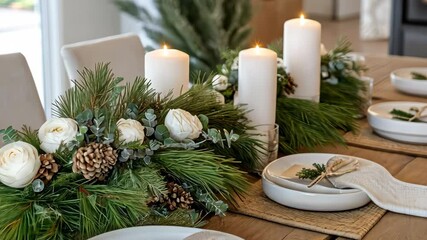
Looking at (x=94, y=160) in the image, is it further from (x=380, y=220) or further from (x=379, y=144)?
(x=379, y=144)

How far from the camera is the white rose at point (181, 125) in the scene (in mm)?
1438

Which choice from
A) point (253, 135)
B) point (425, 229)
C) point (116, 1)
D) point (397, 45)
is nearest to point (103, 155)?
point (253, 135)

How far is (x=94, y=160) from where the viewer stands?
1304 millimetres

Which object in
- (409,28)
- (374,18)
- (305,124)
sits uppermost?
(305,124)

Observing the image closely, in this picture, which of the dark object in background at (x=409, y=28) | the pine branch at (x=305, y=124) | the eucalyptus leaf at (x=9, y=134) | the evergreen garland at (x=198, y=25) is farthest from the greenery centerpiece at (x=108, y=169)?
the dark object in background at (x=409, y=28)

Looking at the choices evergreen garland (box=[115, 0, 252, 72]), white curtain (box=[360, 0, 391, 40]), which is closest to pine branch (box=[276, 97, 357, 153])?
evergreen garland (box=[115, 0, 252, 72])

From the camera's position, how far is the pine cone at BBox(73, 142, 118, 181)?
130 cm

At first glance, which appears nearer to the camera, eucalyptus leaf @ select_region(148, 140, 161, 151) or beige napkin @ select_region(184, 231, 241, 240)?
beige napkin @ select_region(184, 231, 241, 240)

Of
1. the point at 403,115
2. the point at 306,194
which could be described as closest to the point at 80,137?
the point at 306,194

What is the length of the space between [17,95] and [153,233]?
0.95 meters

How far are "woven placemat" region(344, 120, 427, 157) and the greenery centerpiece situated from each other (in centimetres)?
54

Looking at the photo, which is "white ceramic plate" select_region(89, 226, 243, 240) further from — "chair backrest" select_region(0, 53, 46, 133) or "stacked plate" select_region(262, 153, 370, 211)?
"chair backrest" select_region(0, 53, 46, 133)

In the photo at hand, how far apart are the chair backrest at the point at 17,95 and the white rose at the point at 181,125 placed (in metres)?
0.76

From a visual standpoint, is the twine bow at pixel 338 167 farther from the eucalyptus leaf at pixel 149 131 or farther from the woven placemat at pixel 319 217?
the eucalyptus leaf at pixel 149 131
